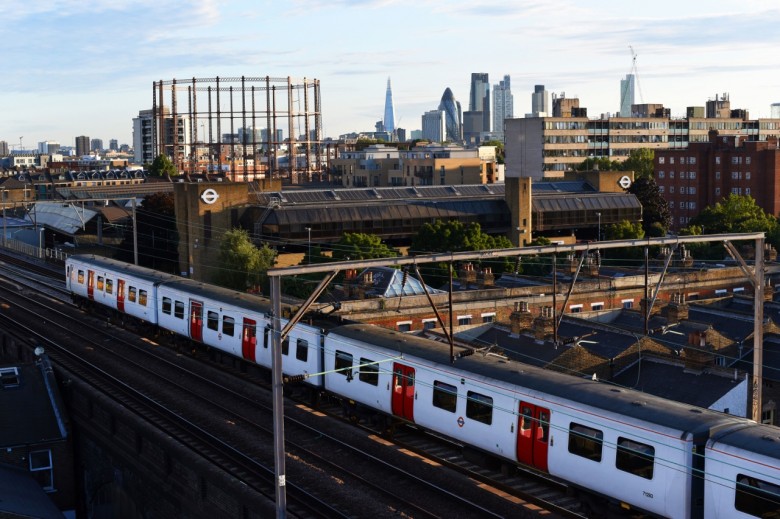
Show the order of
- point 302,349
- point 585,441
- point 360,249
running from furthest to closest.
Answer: point 360,249 < point 302,349 < point 585,441

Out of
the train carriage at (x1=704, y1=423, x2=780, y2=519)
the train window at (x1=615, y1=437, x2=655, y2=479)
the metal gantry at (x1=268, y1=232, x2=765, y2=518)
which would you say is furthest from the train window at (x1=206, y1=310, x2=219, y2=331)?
the train carriage at (x1=704, y1=423, x2=780, y2=519)

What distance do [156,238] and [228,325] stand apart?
49.1 metres

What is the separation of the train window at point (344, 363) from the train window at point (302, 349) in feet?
5.65

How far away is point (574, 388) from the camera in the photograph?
20938mm

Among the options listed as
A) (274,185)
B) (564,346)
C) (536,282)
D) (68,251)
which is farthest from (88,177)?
(564,346)

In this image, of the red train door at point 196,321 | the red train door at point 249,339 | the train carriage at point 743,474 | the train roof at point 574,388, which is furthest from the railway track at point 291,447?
the train carriage at point 743,474

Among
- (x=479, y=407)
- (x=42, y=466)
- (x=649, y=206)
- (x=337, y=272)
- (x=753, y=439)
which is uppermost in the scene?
(x=337, y=272)

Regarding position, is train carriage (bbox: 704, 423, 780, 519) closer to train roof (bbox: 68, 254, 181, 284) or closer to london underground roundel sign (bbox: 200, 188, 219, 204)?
train roof (bbox: 68, 254, 181, 284)

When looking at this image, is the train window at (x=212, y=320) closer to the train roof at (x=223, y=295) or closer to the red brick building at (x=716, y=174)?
the train roof at (x=223, y=295)

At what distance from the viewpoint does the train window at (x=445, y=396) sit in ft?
76.9

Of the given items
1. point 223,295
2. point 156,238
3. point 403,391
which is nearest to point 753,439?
point 403,391

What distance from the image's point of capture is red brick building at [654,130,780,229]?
10788cm

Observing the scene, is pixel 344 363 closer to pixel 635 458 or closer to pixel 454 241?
pixel 635 458

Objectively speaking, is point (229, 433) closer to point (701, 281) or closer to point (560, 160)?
point (701, 281)
